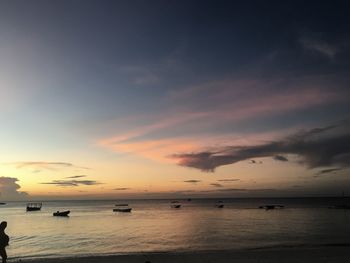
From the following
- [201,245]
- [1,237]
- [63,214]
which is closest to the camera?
[1,237]

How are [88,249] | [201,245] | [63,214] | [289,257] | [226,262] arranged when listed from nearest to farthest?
[226,262]
[289,257]
[88,249]
[201,245]
[63,214]

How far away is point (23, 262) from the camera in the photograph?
2767 centimetres

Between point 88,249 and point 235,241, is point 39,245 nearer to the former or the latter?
point 88,249

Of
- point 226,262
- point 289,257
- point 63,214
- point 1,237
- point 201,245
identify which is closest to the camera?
point 1,237

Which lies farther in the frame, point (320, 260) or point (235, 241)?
point (235, 241)

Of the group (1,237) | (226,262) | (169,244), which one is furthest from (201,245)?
(1,237)

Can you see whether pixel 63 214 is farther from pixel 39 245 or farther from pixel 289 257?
pixel 289 257

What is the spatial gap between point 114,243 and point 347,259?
28.6m

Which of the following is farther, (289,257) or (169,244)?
(169,244)

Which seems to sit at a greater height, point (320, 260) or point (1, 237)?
point (1, 237)

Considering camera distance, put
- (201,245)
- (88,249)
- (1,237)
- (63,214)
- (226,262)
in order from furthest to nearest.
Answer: (63,214)
(201,245)
(88,249)
(226,262)
(1,237)

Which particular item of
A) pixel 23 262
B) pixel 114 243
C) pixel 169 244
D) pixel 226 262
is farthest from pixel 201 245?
pixel 23 262

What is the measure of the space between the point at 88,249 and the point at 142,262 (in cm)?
1676

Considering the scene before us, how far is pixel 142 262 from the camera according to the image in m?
26.9
